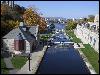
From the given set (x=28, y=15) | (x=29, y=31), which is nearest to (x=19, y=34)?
(x=29, y=31)

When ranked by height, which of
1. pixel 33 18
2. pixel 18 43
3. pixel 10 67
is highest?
pixel 33 18

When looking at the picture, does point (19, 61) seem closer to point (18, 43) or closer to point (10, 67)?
point (10, 67)

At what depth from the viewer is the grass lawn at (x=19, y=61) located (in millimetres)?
22178

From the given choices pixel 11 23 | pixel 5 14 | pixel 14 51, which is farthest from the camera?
pixel 5 14

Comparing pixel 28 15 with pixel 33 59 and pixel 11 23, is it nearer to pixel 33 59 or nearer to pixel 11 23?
pixel 11 23

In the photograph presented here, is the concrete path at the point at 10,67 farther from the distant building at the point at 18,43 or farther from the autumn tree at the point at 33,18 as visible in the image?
the autumn tree at the point at 33,18

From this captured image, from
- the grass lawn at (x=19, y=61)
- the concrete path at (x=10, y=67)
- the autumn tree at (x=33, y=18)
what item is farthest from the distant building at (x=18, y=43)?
the autumn tree at (x=33, y=18)

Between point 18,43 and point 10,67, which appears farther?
point 18,43

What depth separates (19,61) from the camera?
79.5ft

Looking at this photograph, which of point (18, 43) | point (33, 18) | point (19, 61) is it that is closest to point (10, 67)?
point (19, 61)

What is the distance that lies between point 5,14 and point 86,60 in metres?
22.8

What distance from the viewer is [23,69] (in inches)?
811

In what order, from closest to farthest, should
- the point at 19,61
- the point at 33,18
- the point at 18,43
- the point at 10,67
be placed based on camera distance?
the point at 10,67 → the point at 19,61 → the point at 18,43 → the point at 33,18

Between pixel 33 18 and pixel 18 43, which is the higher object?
pixel 33 18
